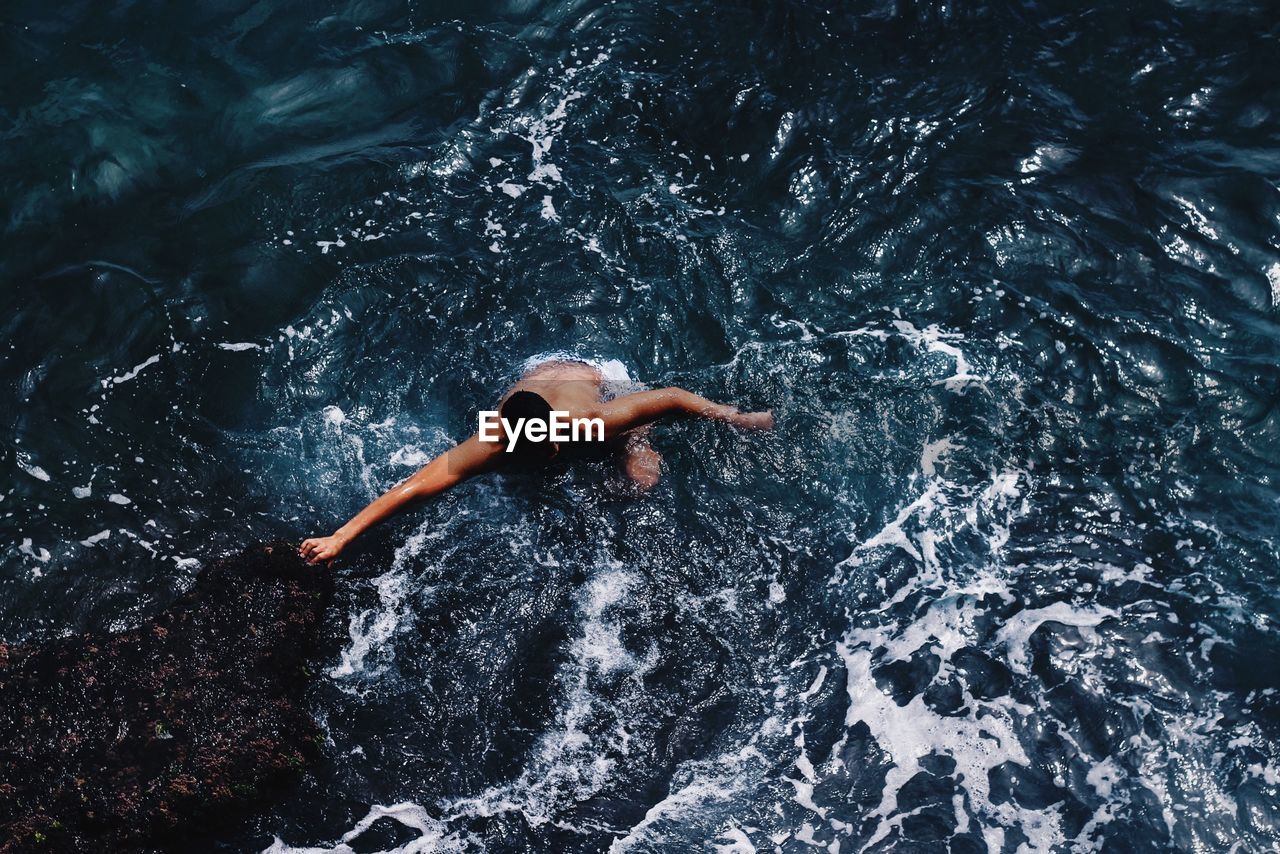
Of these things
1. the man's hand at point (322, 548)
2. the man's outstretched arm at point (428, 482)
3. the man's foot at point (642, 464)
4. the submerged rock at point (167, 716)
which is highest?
the man's outstretched arm at point (428, 482)

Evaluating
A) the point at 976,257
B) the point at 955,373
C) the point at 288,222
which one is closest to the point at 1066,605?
the point at 955,373

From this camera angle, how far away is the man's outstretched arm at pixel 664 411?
260 inches

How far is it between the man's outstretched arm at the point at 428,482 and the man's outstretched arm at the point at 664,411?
830 millimetres

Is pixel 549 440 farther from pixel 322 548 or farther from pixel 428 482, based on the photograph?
pixel 322 548

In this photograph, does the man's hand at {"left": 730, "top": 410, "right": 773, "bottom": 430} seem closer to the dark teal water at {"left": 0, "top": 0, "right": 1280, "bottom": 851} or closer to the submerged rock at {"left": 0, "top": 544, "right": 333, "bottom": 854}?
the dark teal water at {"left": 0, "top": 0, "right": 1280, "bottom": 851}

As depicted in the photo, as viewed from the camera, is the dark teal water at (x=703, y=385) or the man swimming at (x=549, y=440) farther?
the man swimming at (x=549, y=440)

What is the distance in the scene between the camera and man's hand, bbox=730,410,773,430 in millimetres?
6945

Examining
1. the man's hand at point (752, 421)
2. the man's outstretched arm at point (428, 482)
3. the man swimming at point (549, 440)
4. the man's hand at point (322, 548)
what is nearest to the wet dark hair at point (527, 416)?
the man swimming at point (549, 440)

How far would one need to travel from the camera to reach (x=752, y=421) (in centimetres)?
695

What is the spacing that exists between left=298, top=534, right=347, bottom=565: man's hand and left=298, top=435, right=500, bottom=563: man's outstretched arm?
41 millimetres

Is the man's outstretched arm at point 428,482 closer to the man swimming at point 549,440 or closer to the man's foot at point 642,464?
the man swimming at point 549,440

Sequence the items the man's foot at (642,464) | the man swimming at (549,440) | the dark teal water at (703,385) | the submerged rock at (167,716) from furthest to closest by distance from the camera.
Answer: the man's foot at (642,464)
the man swimming at (549,440)
the dark teal water at (703,385)
the submerged rock at (167,716)

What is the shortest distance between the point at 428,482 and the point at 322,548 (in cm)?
80

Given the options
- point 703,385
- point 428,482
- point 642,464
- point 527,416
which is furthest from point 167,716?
point 703,385
